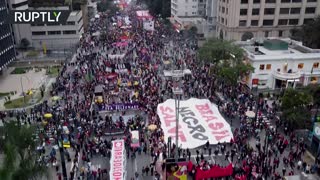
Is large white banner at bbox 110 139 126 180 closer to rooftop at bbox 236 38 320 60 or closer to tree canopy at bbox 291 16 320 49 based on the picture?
rooftop at bbox 236 38 320 60

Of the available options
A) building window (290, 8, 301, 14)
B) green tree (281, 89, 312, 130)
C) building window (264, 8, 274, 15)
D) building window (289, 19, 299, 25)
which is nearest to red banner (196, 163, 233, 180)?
green tree (281, 89, 312, 130)

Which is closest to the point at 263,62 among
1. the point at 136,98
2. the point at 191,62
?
the point at 191,62

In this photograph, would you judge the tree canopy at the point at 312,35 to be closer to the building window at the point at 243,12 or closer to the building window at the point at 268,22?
the building window at the point at 268,22

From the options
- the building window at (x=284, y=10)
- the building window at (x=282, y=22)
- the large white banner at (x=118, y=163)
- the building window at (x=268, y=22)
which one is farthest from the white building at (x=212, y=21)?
the large white banner at (x=118, y=163)

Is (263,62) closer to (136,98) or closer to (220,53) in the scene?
(220,53)

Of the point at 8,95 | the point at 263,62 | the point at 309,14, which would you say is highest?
the point at 309,14

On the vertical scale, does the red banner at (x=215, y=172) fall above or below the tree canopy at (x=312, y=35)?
below

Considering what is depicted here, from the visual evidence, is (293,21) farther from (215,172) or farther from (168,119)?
(215,172)
